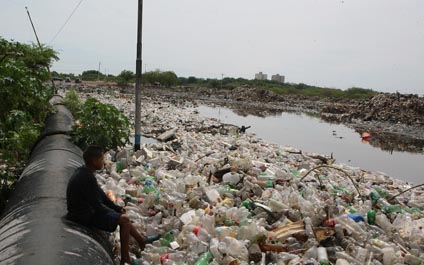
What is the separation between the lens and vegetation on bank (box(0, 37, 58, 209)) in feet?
15.9

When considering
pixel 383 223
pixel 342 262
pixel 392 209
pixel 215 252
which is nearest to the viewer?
pixel 342 262

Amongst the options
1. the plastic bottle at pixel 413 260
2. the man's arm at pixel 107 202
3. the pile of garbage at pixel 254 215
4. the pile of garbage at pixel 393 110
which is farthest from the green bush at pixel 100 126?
the pile of garbage at pixel 393 110

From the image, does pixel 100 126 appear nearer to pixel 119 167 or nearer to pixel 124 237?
pixel 119 167

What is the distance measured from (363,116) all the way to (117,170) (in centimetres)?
2524

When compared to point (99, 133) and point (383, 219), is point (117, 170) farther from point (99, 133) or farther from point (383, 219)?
point (383, 219)

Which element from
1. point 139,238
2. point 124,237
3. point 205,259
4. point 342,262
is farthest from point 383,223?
point 124,237

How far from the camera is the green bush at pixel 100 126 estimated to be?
6.07m

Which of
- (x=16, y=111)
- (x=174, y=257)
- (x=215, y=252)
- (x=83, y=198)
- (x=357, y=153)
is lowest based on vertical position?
(x=357, y=153)

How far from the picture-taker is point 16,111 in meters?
5.31

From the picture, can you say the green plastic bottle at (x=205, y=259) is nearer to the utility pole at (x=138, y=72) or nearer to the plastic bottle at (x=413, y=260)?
the plastic bottle at (x=413, y=260)

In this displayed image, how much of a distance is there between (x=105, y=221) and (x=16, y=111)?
3100mm

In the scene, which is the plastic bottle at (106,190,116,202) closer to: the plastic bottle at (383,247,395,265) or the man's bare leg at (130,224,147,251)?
the man's bare leg at (130,224,147,251)

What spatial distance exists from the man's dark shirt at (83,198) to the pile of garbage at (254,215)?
744 mm

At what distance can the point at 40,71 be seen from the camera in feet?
24.3
